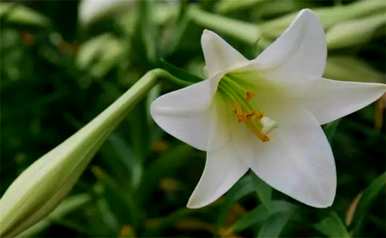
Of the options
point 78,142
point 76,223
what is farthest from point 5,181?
point 78,142

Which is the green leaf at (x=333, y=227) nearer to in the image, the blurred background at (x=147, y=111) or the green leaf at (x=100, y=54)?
the blurred background at (x=147, y=111)

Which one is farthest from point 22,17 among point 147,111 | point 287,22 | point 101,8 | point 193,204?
point 193,204

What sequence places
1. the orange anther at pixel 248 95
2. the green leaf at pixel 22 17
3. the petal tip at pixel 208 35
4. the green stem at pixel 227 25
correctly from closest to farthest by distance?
the petal tip at pixel 208 35 < the orange anther at pixel 248 95 < the green stem at pixel 227 25 < the green leaf at pixel 22 17

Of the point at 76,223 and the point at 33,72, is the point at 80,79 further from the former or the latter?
the point at 76,223

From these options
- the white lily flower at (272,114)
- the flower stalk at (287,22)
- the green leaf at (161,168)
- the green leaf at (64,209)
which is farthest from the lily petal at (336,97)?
the green leaf at (64,209)

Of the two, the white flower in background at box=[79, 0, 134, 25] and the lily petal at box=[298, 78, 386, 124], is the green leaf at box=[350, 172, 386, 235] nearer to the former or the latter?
the lily petal at box=[298, 78, 386, 124]
